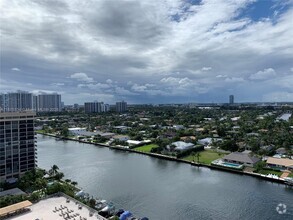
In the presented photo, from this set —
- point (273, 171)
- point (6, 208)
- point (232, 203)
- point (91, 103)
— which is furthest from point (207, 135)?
point (91, 103)

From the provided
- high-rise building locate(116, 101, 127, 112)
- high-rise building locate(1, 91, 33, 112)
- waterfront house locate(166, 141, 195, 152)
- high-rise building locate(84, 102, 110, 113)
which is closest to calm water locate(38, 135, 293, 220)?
waterfront house locate(166, 141, 195, 152)

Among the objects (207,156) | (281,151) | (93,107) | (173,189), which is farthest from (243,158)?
(93,107)

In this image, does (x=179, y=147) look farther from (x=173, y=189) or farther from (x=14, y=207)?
(x=14, y=207)

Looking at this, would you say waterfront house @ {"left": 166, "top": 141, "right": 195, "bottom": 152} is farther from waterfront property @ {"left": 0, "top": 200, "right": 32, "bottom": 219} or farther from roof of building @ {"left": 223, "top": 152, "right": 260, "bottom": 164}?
waterfront property @ {"left": 0, "top": 200, "right": 32, "bottom": 219}

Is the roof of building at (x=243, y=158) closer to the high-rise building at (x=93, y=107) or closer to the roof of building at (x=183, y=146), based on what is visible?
the roof of building at (x=183, y=146)

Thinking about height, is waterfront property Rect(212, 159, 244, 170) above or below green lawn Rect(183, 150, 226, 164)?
above

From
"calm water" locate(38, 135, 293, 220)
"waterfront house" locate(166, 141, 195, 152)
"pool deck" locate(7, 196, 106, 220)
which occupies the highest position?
"waterfront house" locate(166, 141, 195, 152)
